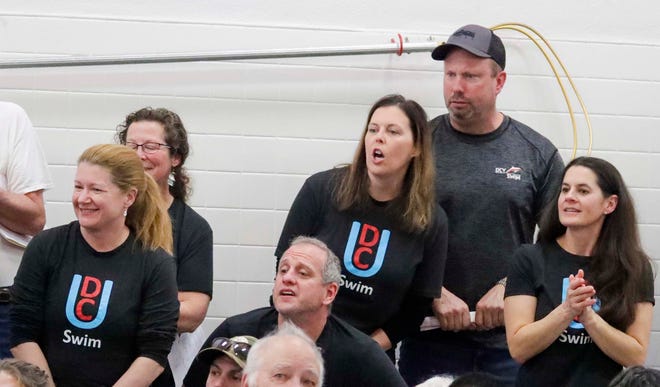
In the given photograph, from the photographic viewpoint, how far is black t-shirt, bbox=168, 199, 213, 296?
4277mm

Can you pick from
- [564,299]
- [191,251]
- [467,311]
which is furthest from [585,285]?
[191,251]

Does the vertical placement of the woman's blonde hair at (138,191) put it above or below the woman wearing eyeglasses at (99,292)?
above

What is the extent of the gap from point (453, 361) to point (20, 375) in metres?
1.77

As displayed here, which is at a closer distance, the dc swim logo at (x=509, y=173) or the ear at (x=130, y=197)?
the ear at (x=130, y=197)

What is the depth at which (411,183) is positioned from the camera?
14.2ft

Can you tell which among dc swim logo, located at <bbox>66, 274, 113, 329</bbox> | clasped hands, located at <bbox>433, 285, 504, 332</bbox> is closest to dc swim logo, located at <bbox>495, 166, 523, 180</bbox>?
clasped hands, located at <bbox>433, 285, 504, 332</bbox>

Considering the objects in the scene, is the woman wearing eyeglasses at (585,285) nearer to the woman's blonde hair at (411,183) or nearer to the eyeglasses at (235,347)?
the woman's blonde hair at (411,183)

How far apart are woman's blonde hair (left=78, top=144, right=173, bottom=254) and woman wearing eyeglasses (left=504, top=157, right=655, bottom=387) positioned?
1.19m

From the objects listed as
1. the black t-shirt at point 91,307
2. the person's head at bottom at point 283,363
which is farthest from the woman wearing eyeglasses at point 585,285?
the black t-shirt at point 91,307

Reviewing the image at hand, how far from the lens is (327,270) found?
12.8ft

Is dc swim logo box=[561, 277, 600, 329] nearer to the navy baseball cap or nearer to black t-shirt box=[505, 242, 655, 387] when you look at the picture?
black t-shirt box=[505, 242, 655, 387]

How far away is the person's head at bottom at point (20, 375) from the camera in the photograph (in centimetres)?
329

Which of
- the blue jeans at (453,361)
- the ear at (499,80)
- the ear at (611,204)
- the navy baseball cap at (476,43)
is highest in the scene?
the navy baseball cap at (476,43)

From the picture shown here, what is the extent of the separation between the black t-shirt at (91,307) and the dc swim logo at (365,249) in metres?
0.64
